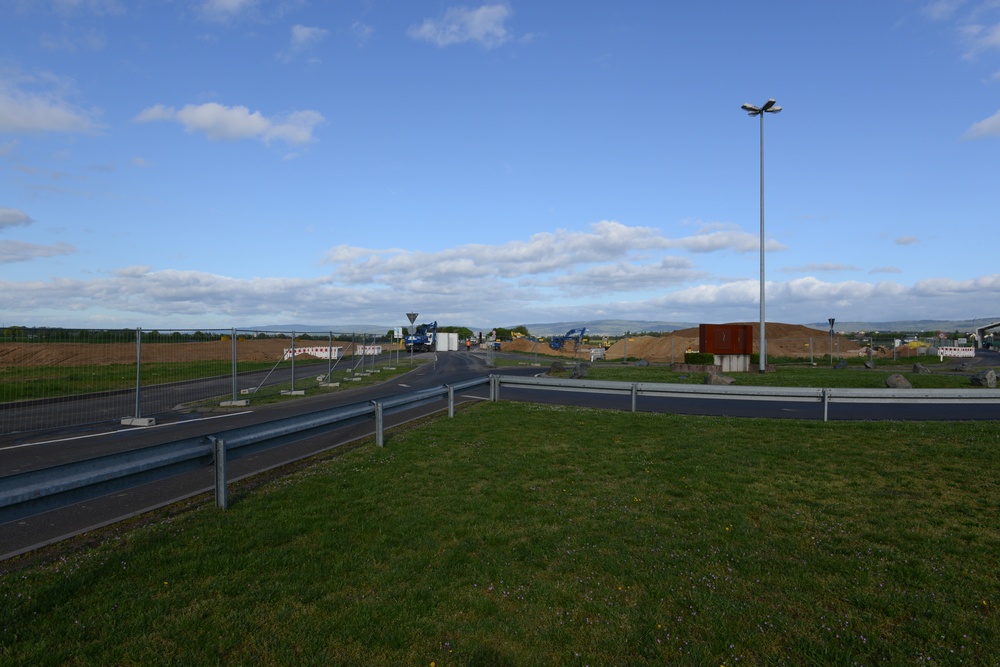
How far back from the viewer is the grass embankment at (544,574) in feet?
11.3

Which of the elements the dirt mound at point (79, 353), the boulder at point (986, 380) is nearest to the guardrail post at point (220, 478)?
the dirt mound at point (79, 353)

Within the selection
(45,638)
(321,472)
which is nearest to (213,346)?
(321,472)

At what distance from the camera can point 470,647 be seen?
11.4 feet

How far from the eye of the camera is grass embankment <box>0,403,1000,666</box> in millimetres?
3451

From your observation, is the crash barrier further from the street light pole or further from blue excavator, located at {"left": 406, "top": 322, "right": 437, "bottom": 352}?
blue excavator, located at {"left": 406, "top": 322, "right": 437, "bottom": 352}

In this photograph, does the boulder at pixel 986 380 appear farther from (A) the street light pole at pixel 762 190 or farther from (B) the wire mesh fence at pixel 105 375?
(B) the wire mesh fence at pixel 105 375

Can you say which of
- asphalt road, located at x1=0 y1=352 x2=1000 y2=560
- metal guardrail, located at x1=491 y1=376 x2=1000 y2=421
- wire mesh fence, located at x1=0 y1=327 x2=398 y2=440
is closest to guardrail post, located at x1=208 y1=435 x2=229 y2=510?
asphalt road, located at x1=0 y1=352 x2=1000 y2=560

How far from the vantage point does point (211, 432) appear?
10844 mm

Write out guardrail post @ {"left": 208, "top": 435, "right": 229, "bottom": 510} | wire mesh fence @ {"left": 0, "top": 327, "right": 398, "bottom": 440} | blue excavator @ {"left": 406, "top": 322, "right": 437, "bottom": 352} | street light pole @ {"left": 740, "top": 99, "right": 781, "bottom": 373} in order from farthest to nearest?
1. blue excavator @ {"left": 406, "top": 322, "right": 437, "bottom": 352}
2. street light pole @ {"left": 740, "top": 99, "right": 781, "bottom": 373}
3. wire mesh fence @ {"left": 0, "top": 327, "right": 398, "bottom": 440}
4. guardrail post @ {"left": 208, "top": 435, "right": 229, "bottom": 510}

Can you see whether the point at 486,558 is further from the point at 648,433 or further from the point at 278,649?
the point at 648,433

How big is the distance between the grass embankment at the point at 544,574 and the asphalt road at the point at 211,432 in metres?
1.01

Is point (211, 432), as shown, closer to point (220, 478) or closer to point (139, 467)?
point (220, 478)

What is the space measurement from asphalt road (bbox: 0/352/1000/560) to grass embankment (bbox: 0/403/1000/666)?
101 centimetres

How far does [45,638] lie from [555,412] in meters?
11.4
